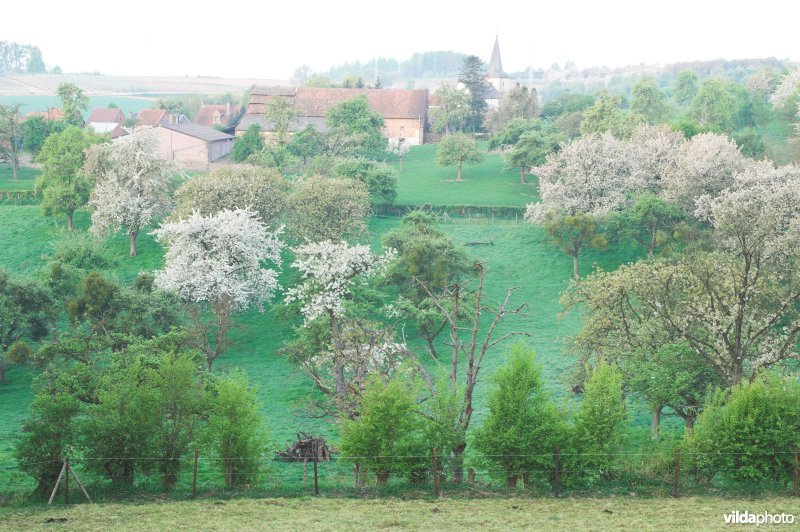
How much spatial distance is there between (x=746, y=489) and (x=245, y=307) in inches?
1249

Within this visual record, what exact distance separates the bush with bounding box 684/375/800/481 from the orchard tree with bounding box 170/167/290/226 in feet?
110

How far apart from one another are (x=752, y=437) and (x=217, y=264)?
102 ft

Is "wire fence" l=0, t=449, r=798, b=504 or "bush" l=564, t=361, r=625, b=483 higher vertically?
"bush" l=564, t=361, r=625, b=483

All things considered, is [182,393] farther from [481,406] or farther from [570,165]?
[570,165]

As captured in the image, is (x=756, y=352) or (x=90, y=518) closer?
(x=90, y=518)

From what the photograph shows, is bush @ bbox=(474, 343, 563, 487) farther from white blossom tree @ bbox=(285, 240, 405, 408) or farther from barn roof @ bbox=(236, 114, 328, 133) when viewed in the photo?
barn roof @ bbox=(236, 114, 328, 133)

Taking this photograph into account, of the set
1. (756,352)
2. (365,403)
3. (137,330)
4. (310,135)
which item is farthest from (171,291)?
(310,135)

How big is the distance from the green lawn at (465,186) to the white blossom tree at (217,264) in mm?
23158

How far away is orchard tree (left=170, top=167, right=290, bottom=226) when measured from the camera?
54844mm

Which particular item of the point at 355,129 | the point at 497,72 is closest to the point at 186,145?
the point at 355,129

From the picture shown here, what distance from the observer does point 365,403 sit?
2677 centimetres

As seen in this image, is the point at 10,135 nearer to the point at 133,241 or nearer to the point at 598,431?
the point at 133,241

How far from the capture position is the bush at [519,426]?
86.7 ft

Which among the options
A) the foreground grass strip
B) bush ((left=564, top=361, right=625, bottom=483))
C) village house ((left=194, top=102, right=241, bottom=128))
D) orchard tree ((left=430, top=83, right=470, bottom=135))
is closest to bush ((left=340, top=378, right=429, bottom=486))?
the foreground grass strip
